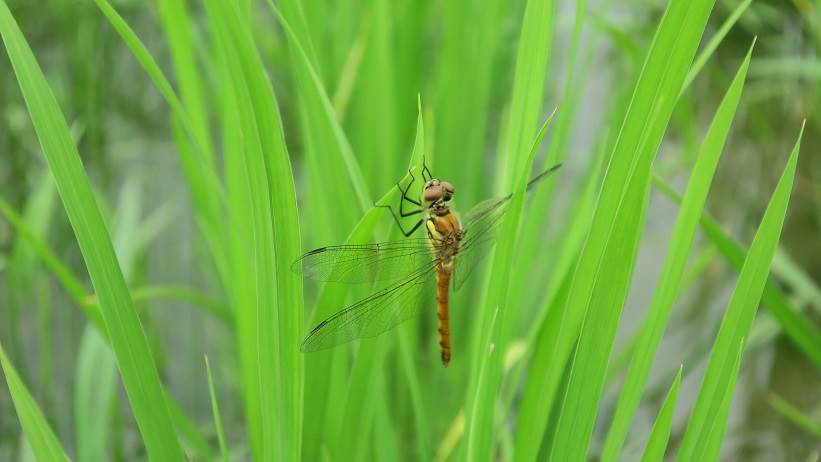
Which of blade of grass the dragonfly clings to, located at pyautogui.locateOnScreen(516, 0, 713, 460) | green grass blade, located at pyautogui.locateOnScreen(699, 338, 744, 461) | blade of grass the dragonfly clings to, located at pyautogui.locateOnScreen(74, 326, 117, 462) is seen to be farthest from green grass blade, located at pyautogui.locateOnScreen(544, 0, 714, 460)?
blade of grass the dragonfly clings to, located at pyautogui.locateOnScreen(74, 326, 117, 462)

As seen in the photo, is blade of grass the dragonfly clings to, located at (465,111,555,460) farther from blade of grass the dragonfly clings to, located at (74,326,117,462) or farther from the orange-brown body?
blade of grass the dragonfly clings to, located at (74,326,117,462)

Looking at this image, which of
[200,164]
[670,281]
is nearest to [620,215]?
[670,281]

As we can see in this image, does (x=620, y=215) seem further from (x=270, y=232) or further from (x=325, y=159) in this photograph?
(x=325, y=159)

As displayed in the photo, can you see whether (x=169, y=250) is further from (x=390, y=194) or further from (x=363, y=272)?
(x=390, y=194)

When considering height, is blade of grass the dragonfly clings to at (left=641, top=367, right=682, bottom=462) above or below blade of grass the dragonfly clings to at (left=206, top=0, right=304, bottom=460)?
below

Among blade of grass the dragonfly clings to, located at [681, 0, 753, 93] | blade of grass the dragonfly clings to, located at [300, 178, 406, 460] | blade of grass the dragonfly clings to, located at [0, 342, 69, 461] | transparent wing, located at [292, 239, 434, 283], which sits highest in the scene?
blade of grass the dragonfly clings to, located at [681, 0, 753, 93]

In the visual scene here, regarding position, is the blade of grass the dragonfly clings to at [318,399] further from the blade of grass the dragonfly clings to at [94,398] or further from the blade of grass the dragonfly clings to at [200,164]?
the blade of grass the dragonfly clings to at [94,398]
